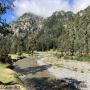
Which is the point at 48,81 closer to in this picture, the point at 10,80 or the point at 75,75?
the point at 75,75

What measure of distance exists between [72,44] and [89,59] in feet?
134

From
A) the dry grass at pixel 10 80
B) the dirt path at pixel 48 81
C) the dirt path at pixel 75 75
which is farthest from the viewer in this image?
the dirt path at pixel 75 75

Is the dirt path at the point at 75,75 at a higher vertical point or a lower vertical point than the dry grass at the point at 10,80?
lower

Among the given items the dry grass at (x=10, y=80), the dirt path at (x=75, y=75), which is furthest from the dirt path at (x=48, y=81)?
the dry grass at (x=10, y=80)

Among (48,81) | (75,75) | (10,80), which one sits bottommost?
(48,81)

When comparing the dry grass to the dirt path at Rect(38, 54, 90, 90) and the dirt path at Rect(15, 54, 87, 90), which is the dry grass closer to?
the dirt path at Rect(15, 54, 87, 90)

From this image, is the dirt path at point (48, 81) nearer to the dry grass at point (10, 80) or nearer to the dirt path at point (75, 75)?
the dirt path at point (75, 75)

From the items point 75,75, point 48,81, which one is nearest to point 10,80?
point 48,81

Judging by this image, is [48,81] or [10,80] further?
[48,81]

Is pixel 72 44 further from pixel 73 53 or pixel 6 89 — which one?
pixel 6 89

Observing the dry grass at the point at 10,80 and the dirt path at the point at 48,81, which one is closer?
the dry grass at the point at 10,80

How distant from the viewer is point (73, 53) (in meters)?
148

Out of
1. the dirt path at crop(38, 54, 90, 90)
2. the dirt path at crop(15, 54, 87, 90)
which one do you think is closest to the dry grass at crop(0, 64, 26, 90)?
the dirt path at crop(15, 54, 87, 90)

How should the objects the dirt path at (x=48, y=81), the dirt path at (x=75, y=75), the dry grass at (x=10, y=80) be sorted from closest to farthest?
the dry grass at (x=10, y=80) < the dirt path at (x=48, y=81) < the dirt path at (x=75, y=75)
